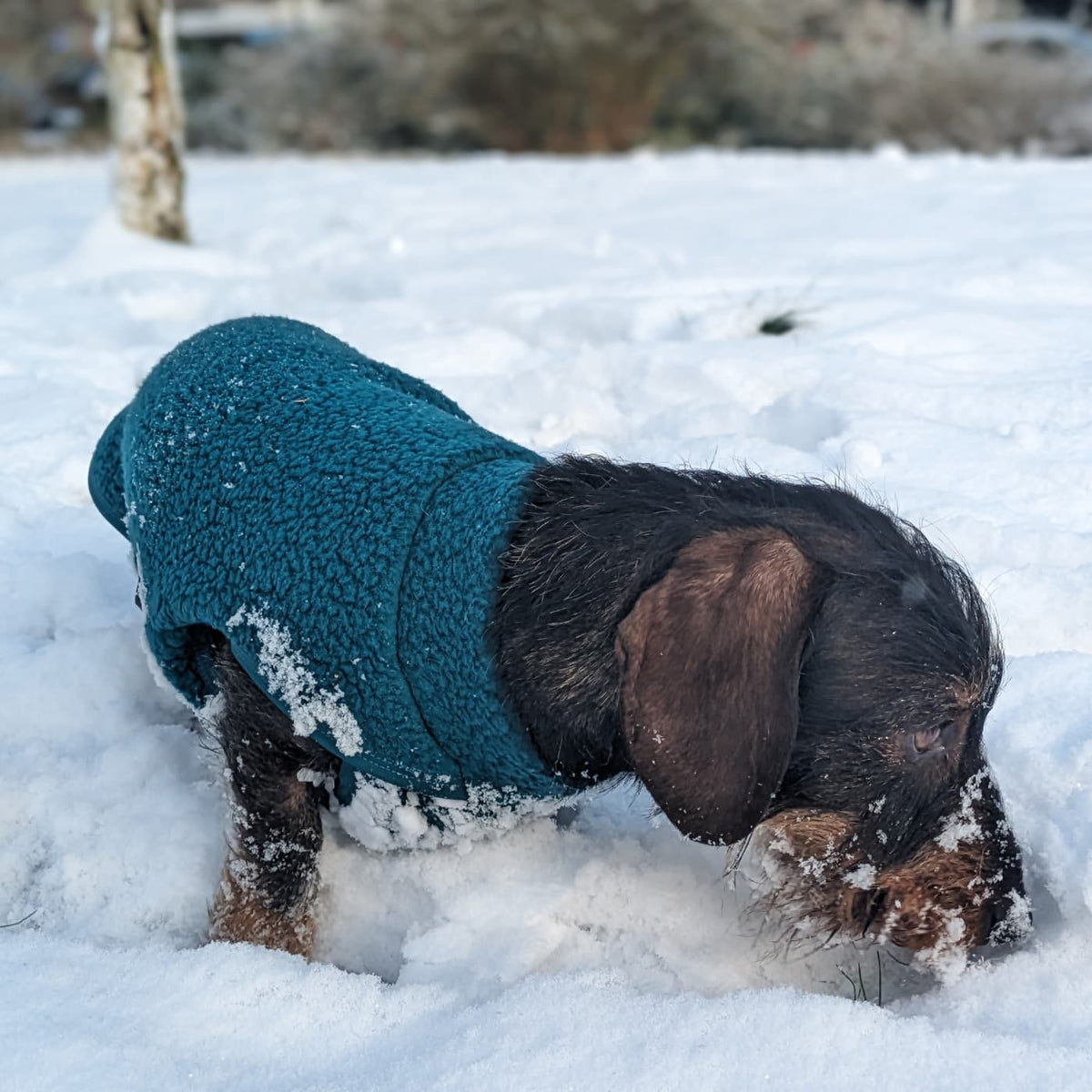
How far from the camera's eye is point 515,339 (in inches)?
208

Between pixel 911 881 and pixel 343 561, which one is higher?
pixel 343 561

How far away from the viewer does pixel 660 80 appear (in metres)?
15.7

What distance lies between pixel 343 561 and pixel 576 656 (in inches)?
18.7

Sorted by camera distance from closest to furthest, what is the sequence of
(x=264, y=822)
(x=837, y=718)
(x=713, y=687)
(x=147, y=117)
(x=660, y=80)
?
1. (x=713, y=687)
2. (x=837, y=718)
3. (x=264, y=822)
4. (x=147, y=117)
5. (x=660, y=80)

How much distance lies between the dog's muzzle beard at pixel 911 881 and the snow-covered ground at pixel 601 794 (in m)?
0.08

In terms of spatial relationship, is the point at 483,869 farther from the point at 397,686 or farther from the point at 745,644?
the point at 745,644

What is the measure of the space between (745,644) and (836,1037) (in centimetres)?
67

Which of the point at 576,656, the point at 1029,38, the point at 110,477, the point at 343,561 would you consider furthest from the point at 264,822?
the point at 1029,38

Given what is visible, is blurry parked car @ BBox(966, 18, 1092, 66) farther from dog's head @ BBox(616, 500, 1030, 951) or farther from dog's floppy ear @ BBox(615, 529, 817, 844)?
dog's floppy ear @ BBox(615, 529, 817, 844)

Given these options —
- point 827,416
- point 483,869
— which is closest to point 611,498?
point 483,869

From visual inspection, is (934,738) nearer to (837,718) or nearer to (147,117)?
(837,718)

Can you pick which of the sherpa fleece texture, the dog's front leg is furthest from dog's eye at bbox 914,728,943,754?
the dog's front leg

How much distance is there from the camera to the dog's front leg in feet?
8.81

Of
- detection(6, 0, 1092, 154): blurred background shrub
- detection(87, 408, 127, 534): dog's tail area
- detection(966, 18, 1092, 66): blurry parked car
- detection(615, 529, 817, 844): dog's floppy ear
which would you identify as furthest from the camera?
detection(966, 18, 1092, 66): blurry parked car
